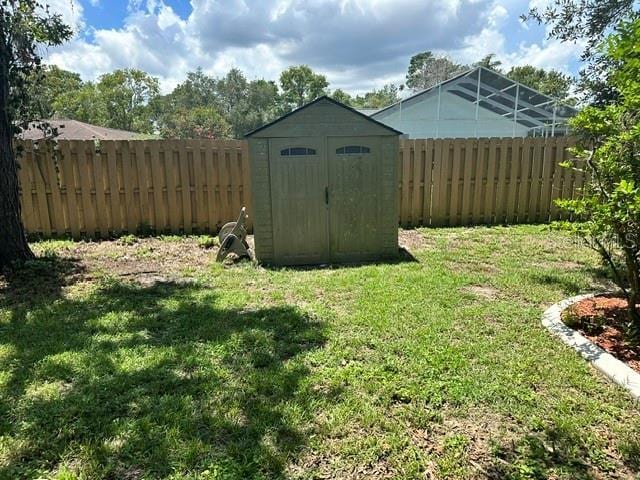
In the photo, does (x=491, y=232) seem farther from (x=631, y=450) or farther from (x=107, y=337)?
(x=107, y=337)

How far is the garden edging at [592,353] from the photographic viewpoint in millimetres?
2514

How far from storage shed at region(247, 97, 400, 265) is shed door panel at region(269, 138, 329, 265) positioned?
0.5 inches

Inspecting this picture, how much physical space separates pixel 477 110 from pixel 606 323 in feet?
40.9

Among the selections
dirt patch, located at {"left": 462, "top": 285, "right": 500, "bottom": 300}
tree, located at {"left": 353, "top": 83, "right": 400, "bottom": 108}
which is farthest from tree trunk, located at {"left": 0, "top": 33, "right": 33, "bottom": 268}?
tree, located at {"left": 353, "top": 83, "right": 400, "bottom": 108}

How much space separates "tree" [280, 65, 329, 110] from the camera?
4956 centimetres

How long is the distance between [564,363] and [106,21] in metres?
10.1

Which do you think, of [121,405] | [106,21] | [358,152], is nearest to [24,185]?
[106,21]

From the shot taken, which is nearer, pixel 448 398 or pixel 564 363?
pixel 448 398

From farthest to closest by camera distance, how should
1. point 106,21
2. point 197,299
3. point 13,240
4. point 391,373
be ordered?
point 106,21
point 13,240
point 197,299
point 391,373

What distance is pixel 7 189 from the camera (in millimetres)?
4883

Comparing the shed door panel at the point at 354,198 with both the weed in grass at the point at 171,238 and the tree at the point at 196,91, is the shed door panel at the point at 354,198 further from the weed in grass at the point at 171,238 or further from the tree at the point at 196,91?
the tree at the point at 196,91

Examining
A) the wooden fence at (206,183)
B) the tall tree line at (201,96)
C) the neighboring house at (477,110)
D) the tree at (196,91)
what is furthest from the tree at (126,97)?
the wooden fence at (206,183)

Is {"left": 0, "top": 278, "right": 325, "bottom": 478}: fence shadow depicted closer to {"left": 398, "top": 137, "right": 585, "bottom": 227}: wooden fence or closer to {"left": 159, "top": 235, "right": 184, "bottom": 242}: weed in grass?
{"left": 159, "top": 235, "right": 184, "bottom": 242}: weed in grass

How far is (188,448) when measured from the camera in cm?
201
